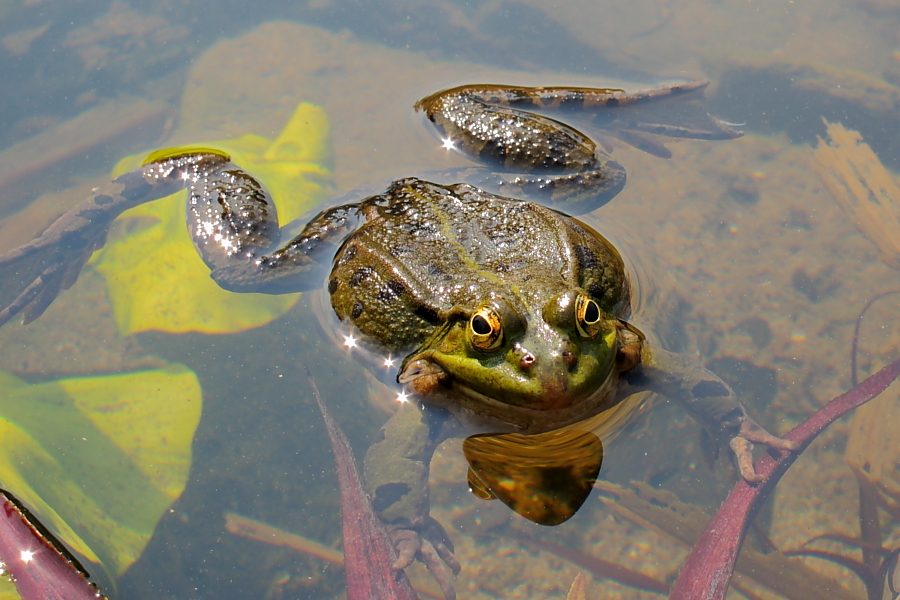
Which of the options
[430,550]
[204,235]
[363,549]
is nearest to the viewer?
[363,549]

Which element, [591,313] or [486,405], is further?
[486,405]

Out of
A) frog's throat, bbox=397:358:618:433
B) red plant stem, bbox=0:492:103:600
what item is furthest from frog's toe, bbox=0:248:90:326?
frog's throat, bbox=397:358:618:433

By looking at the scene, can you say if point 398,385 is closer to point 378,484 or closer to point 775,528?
point 378,484

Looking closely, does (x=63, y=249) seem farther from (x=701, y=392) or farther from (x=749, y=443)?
(x=749, y=443)

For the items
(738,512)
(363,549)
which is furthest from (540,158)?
A: (363,549)

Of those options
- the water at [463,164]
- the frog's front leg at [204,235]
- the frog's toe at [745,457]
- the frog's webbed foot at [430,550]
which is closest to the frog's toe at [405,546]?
the frog's webbed foot at [430,550]

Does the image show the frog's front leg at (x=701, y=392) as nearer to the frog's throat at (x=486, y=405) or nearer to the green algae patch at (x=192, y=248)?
the frog's throat at (x=486, y=405)
